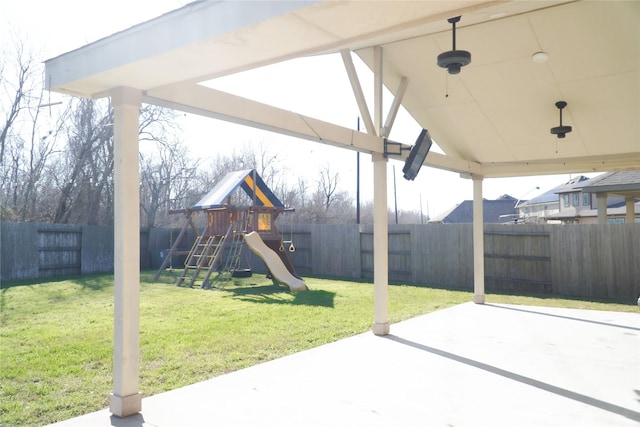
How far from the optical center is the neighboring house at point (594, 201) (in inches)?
526

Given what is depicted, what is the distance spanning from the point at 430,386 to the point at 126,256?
255 cm

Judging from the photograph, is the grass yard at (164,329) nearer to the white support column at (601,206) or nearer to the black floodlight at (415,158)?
the black floodlight at (415,158)

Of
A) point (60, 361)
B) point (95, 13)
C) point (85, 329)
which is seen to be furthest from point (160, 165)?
point (95, 13)

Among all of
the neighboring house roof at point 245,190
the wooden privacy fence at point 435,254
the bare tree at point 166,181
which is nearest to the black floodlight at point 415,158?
the wooden privacy fence at point 435,254

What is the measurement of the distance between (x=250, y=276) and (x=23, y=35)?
10.9 metres

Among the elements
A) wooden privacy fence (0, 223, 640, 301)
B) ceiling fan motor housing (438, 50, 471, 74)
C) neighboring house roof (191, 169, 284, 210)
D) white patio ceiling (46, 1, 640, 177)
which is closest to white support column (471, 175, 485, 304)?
white patio ceiling (46, 1, 640, 177)

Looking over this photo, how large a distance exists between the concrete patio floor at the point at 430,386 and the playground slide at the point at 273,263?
498cm

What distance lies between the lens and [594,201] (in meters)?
24.6

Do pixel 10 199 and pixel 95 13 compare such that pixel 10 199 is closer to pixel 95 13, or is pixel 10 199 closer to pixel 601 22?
pixel 95 13

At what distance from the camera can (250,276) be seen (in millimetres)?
13539

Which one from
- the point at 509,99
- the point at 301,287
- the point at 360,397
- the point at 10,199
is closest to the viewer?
the point at 360,397

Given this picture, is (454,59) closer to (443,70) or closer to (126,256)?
(443,70)

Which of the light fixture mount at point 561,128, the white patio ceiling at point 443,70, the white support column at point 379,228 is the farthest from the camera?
the white support column at point 379,228

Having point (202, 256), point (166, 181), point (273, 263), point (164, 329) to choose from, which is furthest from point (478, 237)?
point (166, 181)
